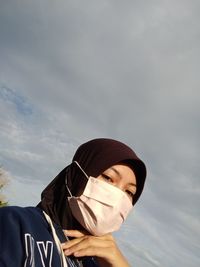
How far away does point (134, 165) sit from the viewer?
2938mm

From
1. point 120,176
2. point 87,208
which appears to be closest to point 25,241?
point 87,208

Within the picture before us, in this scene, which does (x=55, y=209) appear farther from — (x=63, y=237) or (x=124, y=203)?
(x=124, y=203)

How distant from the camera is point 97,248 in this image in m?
2.53

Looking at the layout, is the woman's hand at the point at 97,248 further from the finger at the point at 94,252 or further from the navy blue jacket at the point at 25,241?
the navy blue jacket at the point at 25,241

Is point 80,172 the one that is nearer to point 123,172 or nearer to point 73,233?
point 123,172

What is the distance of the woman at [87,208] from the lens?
6.92ft

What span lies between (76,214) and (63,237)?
33 cm

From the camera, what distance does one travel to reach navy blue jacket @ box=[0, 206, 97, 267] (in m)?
1.82

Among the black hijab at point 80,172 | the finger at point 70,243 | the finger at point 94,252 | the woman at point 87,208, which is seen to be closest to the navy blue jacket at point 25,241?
the woman at point 87,208

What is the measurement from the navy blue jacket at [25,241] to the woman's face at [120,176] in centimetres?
78

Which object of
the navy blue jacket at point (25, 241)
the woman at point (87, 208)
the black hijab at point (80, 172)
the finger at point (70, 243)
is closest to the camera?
the navy blue jacket at point (25, 241)

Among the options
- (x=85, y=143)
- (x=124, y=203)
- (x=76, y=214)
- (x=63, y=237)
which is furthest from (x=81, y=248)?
(x=85, y=143)

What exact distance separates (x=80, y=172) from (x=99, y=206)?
34 cm

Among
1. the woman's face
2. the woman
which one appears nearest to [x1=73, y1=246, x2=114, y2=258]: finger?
the woman
